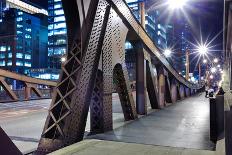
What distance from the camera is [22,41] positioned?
134 meters

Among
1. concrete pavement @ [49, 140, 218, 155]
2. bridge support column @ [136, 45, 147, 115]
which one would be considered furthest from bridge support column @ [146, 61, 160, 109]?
concrete pavement @ [49, 140, 218, 155]

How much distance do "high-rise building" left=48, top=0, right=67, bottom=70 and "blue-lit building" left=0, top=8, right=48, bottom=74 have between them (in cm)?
362

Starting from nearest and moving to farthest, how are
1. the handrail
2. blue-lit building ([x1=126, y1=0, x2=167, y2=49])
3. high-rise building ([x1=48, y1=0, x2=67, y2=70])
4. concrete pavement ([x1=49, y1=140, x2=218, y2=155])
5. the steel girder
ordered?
1. concrete pavement ([x1=49, y1=140, x2=218, y2=155])
2. the steel girder
3. the handrail
4. high-rise building ([x1=48, y1=0, x2=67, y2=70])
5. blue-lit building ([x1=126, y1=0, x2=167, y2=49])

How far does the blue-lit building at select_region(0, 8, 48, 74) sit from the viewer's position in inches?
5084

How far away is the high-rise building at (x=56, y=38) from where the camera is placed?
14586 centimetres

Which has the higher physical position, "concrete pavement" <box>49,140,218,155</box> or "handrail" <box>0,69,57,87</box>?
"handrail" <box>0,69,57,87</box>

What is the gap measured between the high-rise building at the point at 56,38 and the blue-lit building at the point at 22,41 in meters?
3.62

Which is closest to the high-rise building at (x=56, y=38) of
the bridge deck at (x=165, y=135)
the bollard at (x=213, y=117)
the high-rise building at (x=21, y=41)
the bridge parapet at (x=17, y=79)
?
the high-rise building at (x=21, y=41)

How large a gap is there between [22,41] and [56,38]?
67.7 feet

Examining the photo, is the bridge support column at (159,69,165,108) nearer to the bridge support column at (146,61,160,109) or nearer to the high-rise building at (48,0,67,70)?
the bridge support column at (146,61,160,109)

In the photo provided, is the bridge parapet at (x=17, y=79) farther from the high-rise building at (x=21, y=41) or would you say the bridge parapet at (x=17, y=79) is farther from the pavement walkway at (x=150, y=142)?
the high-rise building at (x=21, y=41)

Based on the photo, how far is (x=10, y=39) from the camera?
5074 inches

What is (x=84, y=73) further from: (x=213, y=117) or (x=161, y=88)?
(x=161, y=88)

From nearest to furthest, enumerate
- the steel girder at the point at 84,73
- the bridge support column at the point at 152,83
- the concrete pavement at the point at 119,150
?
the concrete pavement at the point at 119,150 < the steel girder at the point at 84,73 < the bridge support column at the point at 152,83
